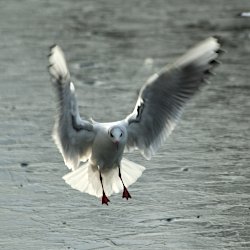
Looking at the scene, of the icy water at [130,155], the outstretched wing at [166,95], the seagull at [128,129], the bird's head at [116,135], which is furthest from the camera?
the outstretched wing at [166,95]

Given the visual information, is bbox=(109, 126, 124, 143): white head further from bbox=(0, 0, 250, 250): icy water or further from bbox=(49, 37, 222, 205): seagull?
bbox=(0, 0, 250, 250): icy water

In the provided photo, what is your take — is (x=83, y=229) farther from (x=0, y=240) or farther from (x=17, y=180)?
(x=17, y=180)

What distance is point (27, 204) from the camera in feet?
22.8

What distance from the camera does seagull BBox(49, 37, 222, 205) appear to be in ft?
22.0

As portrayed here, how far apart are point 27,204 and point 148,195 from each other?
99cm

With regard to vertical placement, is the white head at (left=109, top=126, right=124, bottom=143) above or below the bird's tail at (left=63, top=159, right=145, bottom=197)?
above

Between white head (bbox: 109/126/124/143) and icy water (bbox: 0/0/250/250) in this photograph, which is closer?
icy water (bbox: 0/0/250/250)

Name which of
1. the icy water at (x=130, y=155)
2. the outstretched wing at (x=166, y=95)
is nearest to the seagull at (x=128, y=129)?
the outstretched wing at (x=166, y=95)

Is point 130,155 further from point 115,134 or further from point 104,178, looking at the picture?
point 115,134

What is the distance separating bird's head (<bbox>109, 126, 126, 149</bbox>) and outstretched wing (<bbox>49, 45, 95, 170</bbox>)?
0.79 ft

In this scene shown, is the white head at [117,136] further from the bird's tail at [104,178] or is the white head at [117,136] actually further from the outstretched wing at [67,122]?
the bird's tail at [104,178]

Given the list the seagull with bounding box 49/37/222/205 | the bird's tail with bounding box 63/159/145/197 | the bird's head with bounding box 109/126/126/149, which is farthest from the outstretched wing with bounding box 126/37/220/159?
the bird's head with bounding box 109/126/126/149

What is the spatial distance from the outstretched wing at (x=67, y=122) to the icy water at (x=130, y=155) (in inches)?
16.3

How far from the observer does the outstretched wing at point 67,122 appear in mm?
6348
